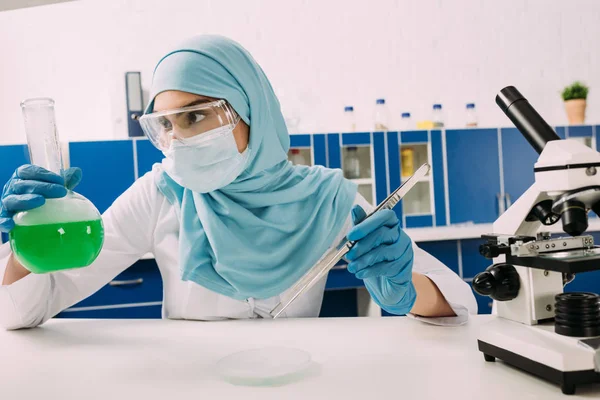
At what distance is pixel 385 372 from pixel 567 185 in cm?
41

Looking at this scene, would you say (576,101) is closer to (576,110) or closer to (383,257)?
(576,110)

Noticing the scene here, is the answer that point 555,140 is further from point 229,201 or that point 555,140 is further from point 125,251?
point 125,251

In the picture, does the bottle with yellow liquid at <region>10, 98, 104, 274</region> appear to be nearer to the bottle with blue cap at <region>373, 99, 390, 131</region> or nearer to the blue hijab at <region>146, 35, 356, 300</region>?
the blue hijab at <region>146, 35, 356, 300</region>

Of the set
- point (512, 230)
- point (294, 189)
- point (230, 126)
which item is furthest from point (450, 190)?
point (512, 230)

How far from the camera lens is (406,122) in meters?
3.73

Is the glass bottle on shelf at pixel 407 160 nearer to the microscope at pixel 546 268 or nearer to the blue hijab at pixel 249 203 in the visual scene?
the blue hijab at pixel 249 203

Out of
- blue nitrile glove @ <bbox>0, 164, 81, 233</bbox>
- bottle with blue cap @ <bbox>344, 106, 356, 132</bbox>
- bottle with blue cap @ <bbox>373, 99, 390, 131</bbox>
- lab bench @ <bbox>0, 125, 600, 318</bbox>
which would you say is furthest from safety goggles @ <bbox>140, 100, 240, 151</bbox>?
bottle with blue cap @ <bbox>373, 99, 390, 131</bbox>

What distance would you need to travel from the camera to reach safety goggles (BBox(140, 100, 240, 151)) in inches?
50.6

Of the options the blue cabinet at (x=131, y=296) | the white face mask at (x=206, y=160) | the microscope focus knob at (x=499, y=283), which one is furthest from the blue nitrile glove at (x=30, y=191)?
the blue cabinet at (x=131, y=296)

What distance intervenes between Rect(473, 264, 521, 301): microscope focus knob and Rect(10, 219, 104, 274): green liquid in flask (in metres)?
0.69

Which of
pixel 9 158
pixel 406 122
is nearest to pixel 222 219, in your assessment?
pixel 9 158

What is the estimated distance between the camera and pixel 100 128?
12.2 feet

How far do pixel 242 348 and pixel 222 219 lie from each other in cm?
49

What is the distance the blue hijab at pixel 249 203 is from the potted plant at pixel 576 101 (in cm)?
296
